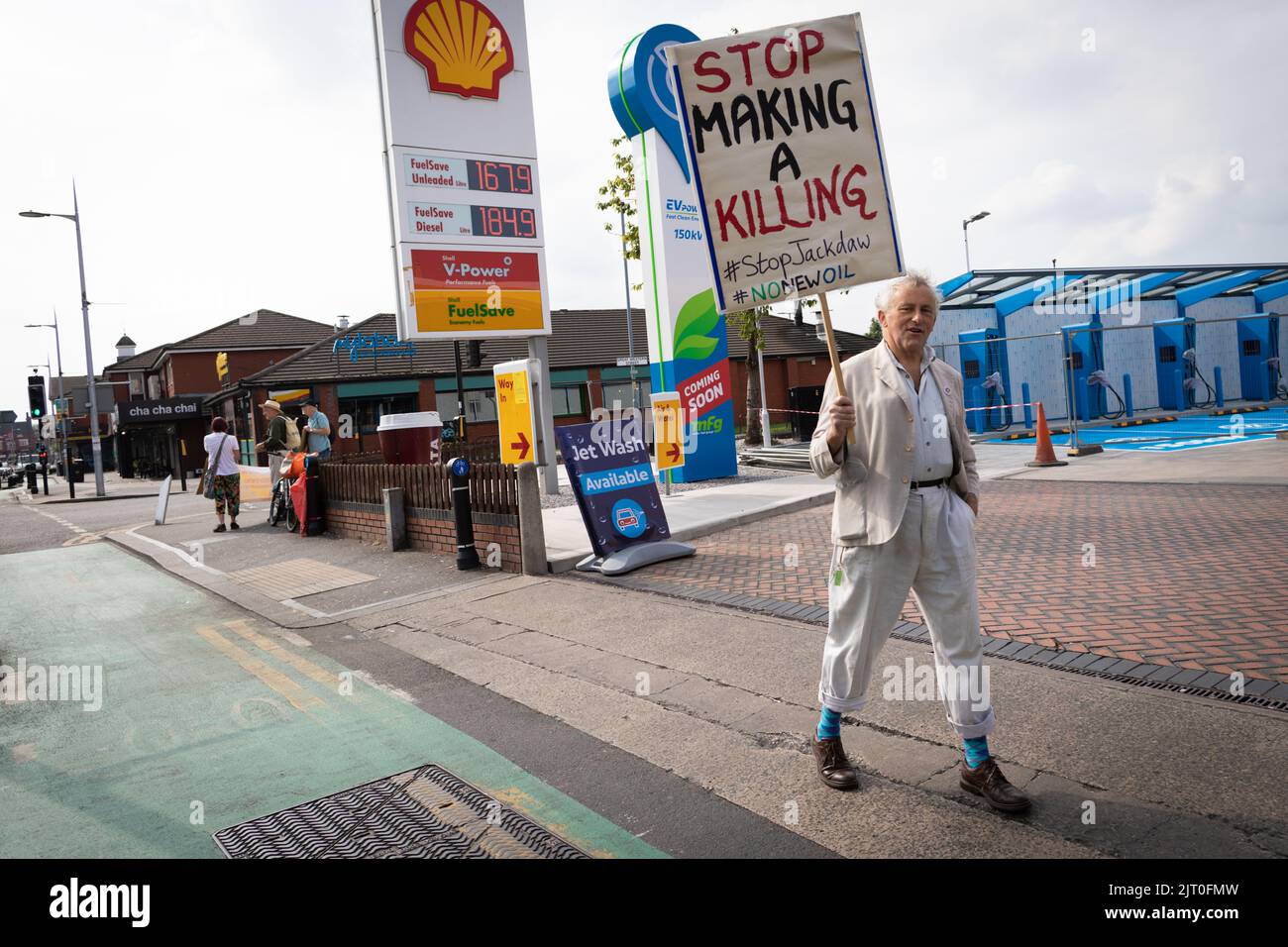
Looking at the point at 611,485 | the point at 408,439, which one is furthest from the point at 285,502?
the point at 611,485

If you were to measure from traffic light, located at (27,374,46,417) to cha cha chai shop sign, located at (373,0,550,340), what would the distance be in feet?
90.1

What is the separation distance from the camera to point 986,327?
77.8 feet

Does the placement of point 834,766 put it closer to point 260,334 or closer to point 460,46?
point 460,46

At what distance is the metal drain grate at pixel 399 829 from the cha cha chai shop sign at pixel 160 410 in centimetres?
4890

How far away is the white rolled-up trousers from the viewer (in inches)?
133

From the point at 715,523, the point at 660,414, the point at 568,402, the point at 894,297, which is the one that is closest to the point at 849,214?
the point at 894,297

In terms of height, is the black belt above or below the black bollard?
above

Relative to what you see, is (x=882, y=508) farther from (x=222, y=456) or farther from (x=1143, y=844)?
(x=222, y=456)

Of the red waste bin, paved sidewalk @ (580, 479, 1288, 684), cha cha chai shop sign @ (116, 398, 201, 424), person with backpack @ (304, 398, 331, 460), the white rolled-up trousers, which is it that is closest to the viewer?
the white rolled-up trousers

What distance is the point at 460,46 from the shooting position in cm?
1356

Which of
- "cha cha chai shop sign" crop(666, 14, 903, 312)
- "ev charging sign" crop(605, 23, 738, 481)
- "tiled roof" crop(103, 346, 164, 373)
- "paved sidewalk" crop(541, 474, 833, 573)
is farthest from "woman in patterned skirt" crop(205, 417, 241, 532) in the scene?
"tiled roof" crop(103, 346, 164, 373)

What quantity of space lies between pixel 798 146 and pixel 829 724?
2.49m

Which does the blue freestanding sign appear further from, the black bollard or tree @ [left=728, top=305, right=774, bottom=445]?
tree @ [left=728, top=305, right=774, bottom=445]
